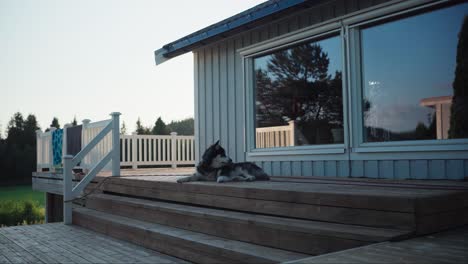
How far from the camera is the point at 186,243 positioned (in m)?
3.79

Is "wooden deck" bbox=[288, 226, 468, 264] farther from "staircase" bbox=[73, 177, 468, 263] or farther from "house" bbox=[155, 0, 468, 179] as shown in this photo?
"house" bbox=[155, 0, 468, 179]

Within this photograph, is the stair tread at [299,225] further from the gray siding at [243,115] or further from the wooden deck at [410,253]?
the gray siding at [243,115]

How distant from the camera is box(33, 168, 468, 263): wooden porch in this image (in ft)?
9.24

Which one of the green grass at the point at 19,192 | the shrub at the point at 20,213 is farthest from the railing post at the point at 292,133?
the green grass at the point at 19,192

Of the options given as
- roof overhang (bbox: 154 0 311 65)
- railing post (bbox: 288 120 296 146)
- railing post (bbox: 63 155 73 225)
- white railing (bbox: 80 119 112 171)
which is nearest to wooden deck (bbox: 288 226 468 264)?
railing post (bbox: 288 120 296 146)

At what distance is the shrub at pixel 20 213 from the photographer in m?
24.7

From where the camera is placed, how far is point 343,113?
5.36 m

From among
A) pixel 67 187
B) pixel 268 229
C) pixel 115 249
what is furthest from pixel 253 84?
pixel 268 229

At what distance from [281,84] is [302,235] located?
12.0 feet

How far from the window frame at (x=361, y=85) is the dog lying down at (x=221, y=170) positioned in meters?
1.27

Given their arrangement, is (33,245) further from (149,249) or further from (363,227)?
(363,227)

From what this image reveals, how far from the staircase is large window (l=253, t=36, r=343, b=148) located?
1.82 metres

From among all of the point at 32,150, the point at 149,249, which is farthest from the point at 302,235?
the point at 32,150

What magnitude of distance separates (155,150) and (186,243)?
8703 mm
